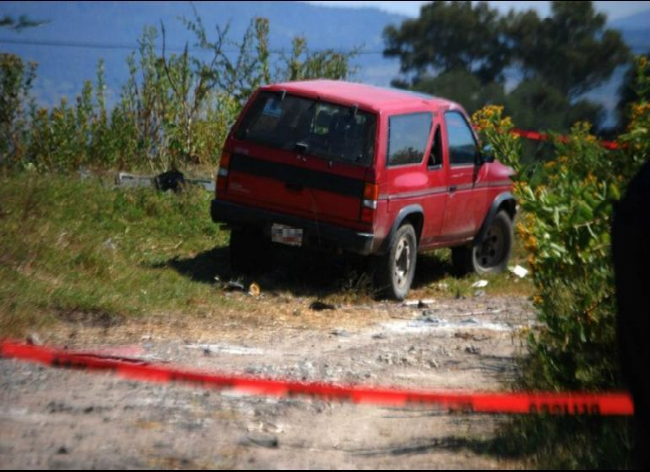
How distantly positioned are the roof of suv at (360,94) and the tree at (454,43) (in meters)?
13.3

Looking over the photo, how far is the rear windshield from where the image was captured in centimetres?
1054

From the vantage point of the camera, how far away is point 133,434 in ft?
18.2

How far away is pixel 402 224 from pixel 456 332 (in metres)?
1.94

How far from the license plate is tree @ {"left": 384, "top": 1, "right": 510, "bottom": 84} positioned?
14.7 metres

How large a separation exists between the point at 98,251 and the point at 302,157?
2.14 meters

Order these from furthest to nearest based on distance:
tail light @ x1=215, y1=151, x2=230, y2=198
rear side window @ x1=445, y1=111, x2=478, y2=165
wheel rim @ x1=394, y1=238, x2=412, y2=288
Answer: rear side window @ x1=445, y1=111, x2=478, y2=165
wheel rim @ x1=394, y1=238, x2=412, y2=288
tail light @ x1=215, y1=151, x2=230, y2=198

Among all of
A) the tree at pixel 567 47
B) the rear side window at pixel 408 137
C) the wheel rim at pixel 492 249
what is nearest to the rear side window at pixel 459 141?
the rear side window at pixel 408 137

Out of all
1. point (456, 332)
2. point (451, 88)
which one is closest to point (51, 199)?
point (456, 332)

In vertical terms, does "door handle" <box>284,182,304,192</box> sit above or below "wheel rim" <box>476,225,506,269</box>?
above

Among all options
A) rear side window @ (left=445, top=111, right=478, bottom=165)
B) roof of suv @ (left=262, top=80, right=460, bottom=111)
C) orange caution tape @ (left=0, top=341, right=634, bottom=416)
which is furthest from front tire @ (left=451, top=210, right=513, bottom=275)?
orange caution tape @ (left=0, top=341, right=634, bottom=416)

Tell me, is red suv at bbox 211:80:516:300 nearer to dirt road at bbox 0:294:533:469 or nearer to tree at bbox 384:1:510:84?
dirt road at bbox 0:294:533:469

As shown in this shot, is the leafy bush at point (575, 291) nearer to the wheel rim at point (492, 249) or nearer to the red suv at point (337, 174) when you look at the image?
the red suv at point (337, 174)

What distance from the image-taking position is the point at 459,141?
40.3 ft

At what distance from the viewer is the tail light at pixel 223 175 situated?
1094 cm
